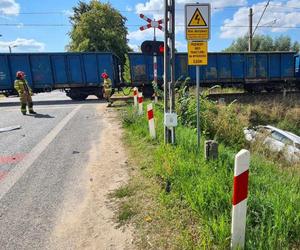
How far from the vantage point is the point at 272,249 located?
2.79 m

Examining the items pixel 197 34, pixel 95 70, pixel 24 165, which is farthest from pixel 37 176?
pixel 95 70

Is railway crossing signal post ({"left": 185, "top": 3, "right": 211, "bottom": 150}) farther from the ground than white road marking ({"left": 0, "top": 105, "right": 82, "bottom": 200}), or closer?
farther from the ground

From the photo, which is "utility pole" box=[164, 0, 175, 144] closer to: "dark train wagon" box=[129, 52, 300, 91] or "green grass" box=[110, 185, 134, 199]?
"green grass" box=[110, 185, 134, 199]

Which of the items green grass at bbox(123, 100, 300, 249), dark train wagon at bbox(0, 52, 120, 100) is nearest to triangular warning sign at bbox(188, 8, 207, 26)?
green grass at bbox(123, 100, 300, 249)

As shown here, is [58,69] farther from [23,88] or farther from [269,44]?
[269,44]

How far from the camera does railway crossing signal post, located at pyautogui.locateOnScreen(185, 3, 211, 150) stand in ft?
17.2

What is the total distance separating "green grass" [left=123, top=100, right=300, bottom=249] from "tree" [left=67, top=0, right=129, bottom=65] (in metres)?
39.6

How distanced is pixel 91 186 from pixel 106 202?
0.71 meters

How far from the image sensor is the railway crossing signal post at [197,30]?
207 inches

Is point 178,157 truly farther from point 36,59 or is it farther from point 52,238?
point 36,59

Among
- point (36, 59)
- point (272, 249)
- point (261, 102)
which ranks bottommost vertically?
point (261, 102)

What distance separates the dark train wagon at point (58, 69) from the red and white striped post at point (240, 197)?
1967cm

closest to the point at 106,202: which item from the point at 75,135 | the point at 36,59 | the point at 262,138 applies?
the point at 75,135

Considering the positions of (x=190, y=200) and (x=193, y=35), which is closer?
(x=190, y=200)
